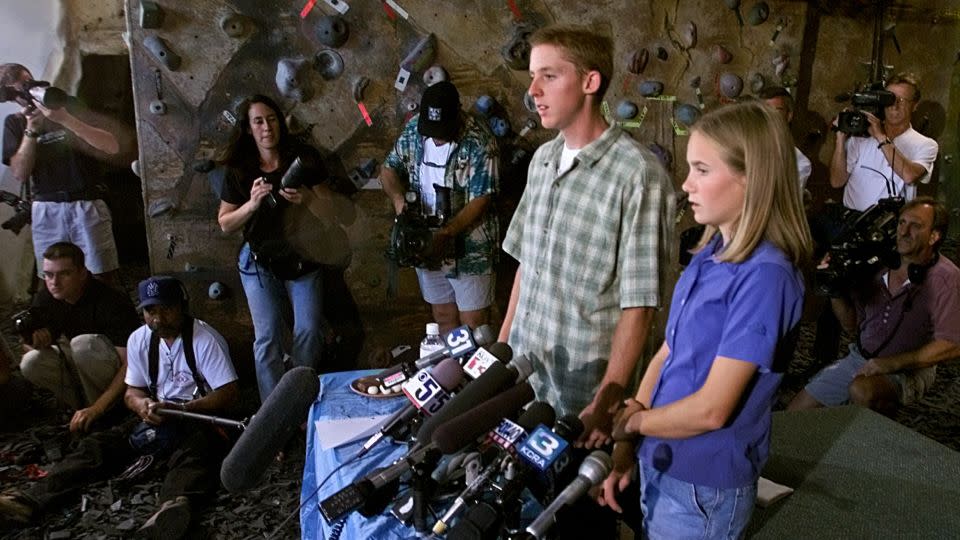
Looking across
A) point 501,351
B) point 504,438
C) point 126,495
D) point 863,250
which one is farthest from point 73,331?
point 863,250

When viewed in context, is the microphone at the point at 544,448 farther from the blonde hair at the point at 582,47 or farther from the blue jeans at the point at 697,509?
the blonde hair at the point at 582,47

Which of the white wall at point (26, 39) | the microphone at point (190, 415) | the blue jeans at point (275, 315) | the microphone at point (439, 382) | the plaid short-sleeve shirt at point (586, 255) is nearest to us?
the microphone at point (439, 382)

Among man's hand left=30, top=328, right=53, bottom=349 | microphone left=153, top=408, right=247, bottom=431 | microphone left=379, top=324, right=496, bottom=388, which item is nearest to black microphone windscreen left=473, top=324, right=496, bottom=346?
microphone left=379, top=324, right=496, bottom=388

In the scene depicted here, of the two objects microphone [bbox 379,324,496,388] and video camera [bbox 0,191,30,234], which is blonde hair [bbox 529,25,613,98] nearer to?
microphone [bbox 379,324,496,388]

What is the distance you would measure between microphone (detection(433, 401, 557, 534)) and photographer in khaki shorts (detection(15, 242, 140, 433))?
3065 millimetres

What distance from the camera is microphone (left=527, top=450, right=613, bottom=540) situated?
1.29 meters

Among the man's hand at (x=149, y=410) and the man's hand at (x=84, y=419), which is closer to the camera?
the man's hand at (x=149, y=410)

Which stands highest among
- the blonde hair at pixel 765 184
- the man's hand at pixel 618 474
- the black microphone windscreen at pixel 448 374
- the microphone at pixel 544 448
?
the blonde hair at pixel 765 184

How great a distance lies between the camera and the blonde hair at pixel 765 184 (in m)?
1.47

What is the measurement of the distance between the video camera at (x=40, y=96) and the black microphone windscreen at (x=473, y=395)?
375 centimetres

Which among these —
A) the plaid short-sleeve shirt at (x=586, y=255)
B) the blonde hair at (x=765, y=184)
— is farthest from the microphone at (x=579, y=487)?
the plaid short-sleeve shirt at (x=586, y=255)

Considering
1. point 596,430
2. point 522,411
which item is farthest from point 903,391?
point 522,411

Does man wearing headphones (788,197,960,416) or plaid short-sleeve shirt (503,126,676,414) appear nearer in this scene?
plaid short-sleeve shirt (503,126,676,414)

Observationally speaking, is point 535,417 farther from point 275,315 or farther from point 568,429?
point 275,315
